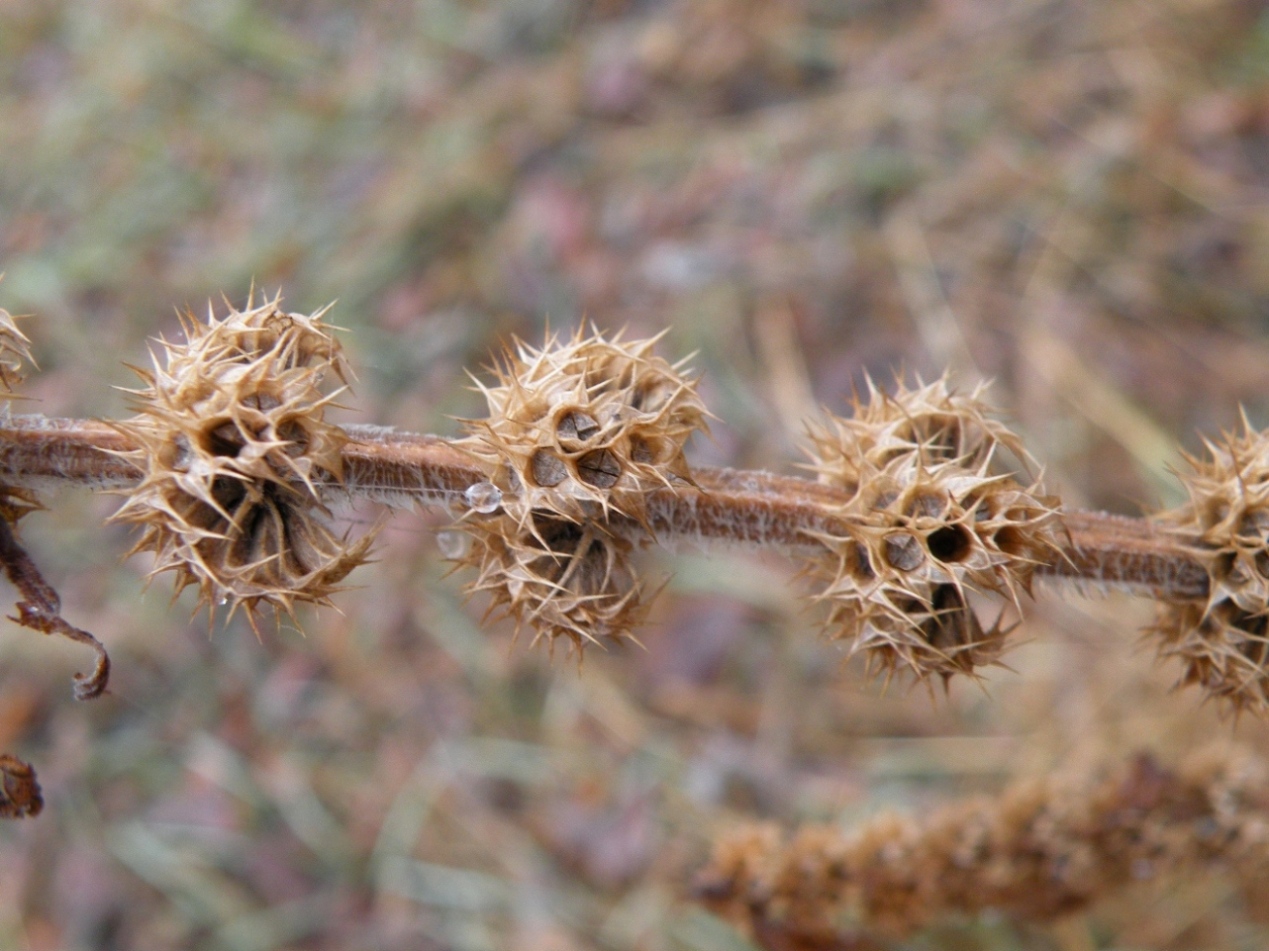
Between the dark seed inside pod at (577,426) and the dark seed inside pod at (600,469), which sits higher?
the dark seed inside pod at (577,426)

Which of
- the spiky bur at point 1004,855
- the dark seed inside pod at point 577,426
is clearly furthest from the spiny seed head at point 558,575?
the spiky bur at point 1004,855

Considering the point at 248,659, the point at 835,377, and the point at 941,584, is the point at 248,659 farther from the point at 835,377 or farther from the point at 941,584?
the point at 941,584

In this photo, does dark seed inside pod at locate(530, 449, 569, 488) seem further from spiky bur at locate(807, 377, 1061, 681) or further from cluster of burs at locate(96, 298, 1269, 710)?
spiky bur at locate(807, 377, 1061, 681)

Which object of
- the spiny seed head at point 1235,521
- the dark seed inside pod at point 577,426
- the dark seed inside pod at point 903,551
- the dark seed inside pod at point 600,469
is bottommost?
the dark seed inside pod at point 903,551

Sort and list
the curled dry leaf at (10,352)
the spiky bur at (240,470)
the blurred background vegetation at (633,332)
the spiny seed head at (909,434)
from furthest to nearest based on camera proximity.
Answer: the blurred background vegetation at (633,332) → the spiny seed head at (909,434) → the curled dry leaf at (10,352) → the spiky bur at (240,470)

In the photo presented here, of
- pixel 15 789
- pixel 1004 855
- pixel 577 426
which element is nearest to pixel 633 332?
pixel 1004 855

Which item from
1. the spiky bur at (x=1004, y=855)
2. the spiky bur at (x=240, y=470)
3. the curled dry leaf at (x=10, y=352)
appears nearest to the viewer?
the spiky bur at (x=240, y=470)

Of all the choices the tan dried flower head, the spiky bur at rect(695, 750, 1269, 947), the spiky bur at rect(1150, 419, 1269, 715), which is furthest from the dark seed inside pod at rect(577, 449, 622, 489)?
the spiky bur at rect(695, 750, 1269, 947)

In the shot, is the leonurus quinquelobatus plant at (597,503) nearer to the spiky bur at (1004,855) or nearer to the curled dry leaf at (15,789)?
the curled dry leaf at (15,789)
